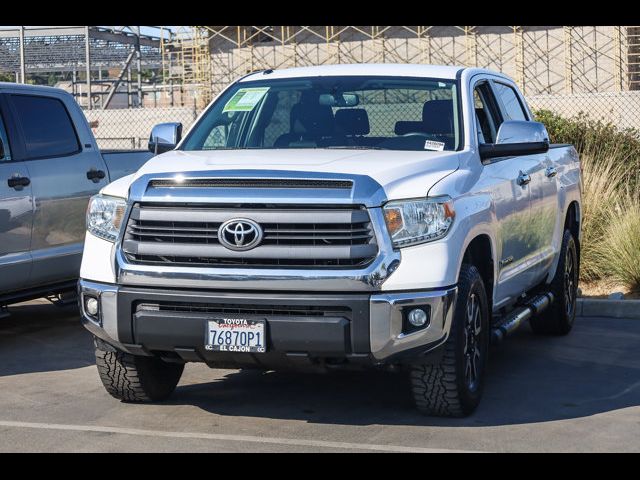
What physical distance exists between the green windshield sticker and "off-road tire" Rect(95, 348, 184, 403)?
1764mm

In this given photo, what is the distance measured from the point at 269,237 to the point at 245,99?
6.42 ft

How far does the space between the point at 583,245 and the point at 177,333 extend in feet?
22.7

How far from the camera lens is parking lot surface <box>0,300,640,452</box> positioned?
575 centimetres

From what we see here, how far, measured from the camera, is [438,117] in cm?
703

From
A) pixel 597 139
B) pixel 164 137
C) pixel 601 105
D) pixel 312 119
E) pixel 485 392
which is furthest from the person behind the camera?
pixel 601 105

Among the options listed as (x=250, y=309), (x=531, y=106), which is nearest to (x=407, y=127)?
(x=250, y=309)

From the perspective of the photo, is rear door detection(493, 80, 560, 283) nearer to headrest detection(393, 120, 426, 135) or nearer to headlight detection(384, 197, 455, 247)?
headrest detection(393, 120, 426, 135)

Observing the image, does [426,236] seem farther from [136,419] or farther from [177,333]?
[136,419]

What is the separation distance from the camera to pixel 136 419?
6.31 m

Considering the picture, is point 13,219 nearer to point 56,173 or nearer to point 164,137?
point 56,173

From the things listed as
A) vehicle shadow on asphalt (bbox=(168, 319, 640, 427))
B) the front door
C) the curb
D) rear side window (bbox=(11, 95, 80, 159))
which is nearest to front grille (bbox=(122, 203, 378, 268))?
vehicle shadow on asphalt (bbox=(168, 319, 640, 427))

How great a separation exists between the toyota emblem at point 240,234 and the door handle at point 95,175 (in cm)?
404
